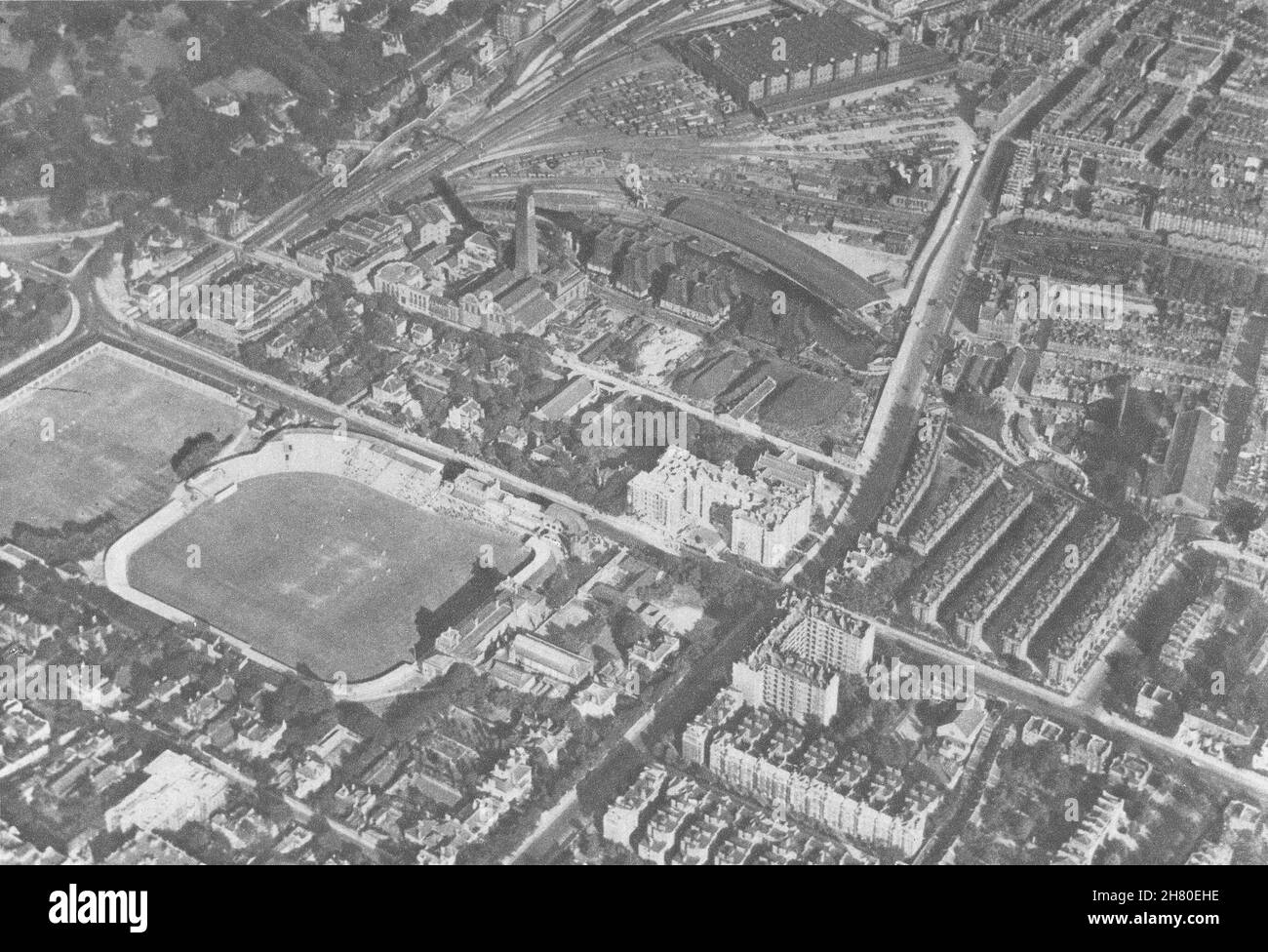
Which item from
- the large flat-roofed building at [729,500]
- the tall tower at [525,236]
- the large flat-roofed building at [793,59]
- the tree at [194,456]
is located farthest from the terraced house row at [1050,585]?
the large flat-roofed building at [793,59]

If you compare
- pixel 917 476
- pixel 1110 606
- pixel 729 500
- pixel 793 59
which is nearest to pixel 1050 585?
pixel 1110 606

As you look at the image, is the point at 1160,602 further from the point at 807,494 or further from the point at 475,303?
the point at 475,303

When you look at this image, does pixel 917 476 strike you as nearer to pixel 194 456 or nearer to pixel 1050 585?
pixel 1050 585

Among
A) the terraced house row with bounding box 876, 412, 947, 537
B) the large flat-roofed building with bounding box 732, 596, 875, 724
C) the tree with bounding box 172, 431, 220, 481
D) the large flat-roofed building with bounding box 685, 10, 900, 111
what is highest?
the large flat-roofed building with bounding box 685, 10, 900, 111

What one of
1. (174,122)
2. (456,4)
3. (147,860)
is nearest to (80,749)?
(147,860)

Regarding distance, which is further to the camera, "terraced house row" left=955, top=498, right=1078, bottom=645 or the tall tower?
the tall tower

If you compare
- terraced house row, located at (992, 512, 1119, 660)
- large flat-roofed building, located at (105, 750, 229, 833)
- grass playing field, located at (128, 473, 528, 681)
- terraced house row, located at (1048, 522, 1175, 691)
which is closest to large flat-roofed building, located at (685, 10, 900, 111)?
terraced house row, located at (992, 512, 1119, 660)

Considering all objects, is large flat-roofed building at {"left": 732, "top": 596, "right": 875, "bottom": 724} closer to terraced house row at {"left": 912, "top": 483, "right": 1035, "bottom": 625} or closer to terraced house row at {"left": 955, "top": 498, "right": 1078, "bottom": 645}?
terraced house row at {"left": 912, "top": 483, "right": 1035, "bottom": 625}
